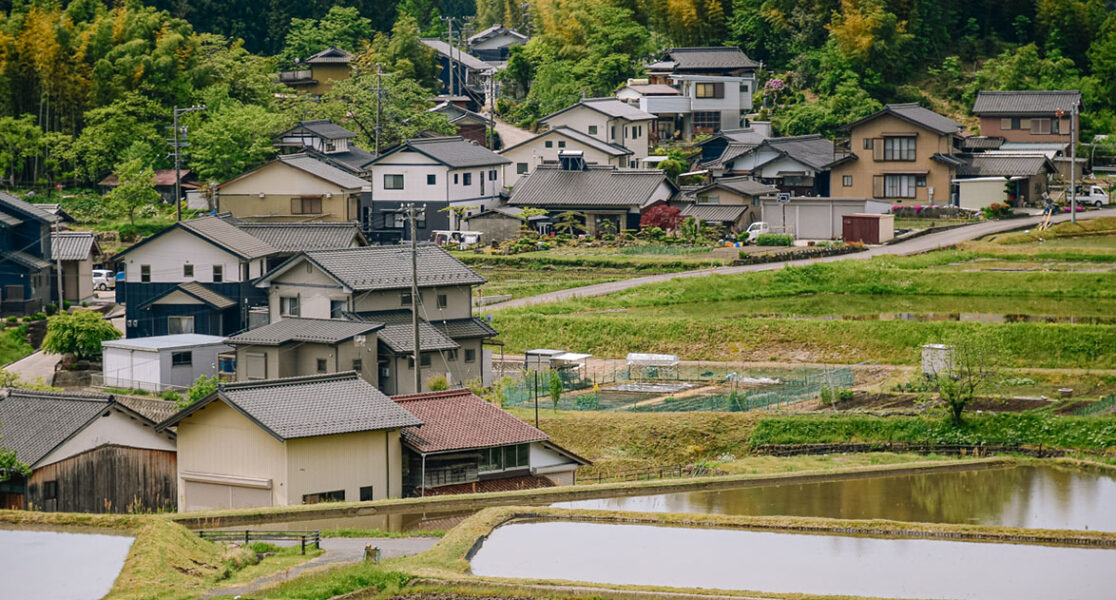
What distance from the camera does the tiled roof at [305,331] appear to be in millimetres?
31750

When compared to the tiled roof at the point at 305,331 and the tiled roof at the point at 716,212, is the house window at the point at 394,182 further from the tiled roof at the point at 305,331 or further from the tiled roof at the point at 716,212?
the tiled roof at the point at 305,331

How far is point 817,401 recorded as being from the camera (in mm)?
30922

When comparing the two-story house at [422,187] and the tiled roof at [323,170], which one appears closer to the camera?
the tiled roof at [323,170]

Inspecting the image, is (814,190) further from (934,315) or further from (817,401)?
(817,401)

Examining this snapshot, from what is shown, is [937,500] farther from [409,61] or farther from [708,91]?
[409,61]

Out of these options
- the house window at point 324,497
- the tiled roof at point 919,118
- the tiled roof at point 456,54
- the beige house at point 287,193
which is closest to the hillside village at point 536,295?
the house window at point 324,497

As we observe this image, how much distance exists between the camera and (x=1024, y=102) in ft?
194

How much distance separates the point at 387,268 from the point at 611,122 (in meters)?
28.8

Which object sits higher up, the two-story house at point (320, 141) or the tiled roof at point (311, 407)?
the two-story house at point (320, 141)

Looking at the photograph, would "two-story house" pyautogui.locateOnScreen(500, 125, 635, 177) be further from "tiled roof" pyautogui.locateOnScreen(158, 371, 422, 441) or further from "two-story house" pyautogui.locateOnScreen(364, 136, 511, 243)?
"tiled roof" pyautogui.locateOnScreen(158, 371, 422, 441)

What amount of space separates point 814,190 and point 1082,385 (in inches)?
1087

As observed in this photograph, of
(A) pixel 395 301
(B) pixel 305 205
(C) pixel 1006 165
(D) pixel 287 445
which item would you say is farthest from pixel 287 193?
(D) pixel 287 445

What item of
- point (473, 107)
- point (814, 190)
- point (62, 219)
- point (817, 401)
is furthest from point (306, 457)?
point (473, 107)

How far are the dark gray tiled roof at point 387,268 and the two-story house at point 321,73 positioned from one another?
38.4 meters
